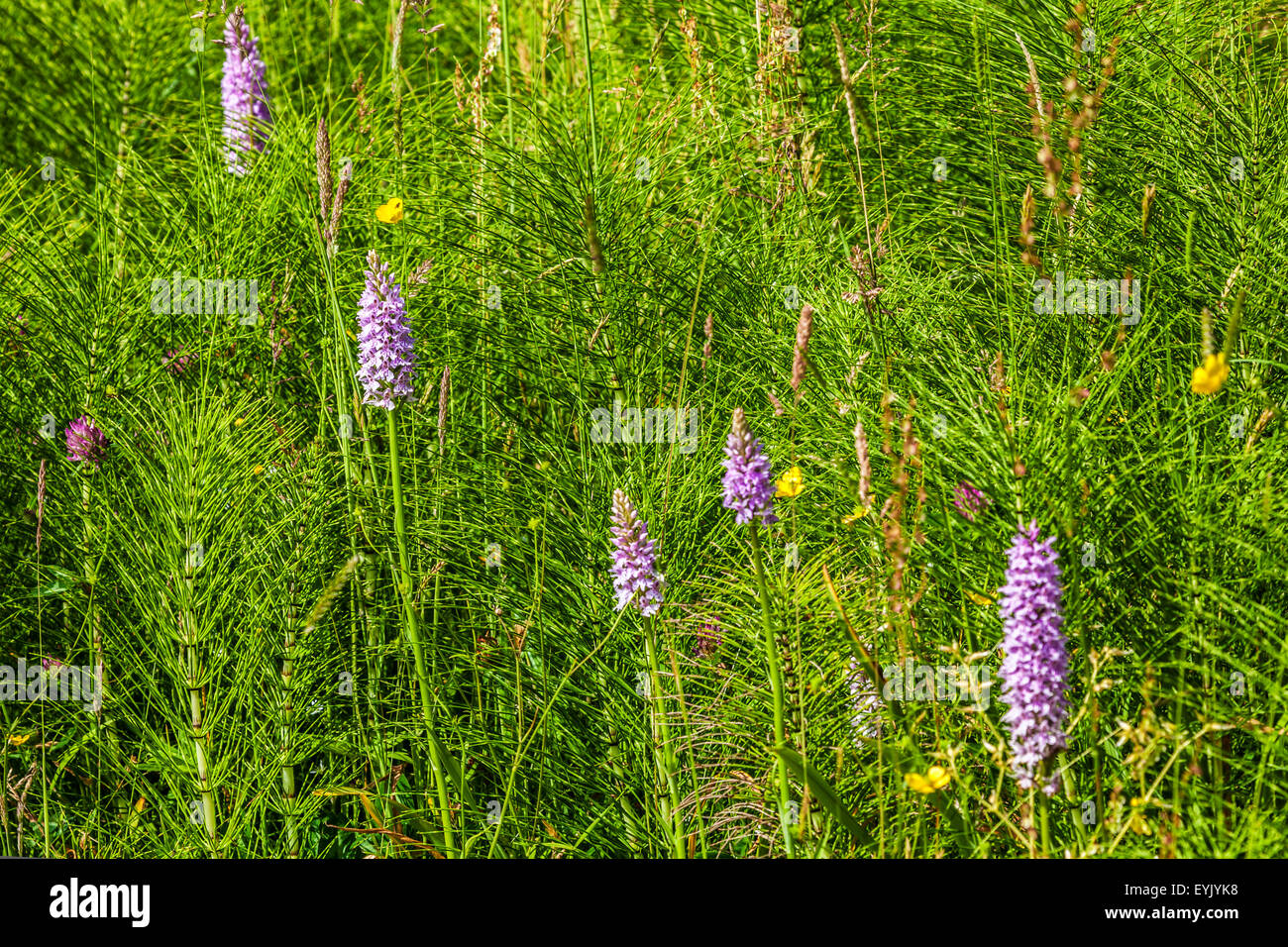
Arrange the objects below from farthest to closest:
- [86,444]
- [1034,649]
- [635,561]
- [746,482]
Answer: [86,444], [635,561], [746,482], [1034,649]

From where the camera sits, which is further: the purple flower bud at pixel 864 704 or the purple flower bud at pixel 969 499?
the purple flower bud at pixel 864 704

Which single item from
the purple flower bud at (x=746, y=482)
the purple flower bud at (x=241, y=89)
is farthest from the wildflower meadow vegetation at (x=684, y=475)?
the purple flower bud at (x=241, y=89)

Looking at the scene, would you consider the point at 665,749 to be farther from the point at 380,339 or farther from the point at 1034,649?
the point at 380,339

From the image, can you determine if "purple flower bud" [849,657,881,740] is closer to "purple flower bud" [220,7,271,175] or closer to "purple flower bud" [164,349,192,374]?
"purple flower bud" [164,349,192,374]

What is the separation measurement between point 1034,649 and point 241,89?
10.1 feet

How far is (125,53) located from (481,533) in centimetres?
329

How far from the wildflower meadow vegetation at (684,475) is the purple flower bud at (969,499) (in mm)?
17

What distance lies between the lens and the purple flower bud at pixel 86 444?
2.44 metres

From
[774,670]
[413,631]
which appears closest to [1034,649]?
[774,670]

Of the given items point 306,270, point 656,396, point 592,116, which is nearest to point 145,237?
point 306,270

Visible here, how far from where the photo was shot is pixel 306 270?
2.95 metres

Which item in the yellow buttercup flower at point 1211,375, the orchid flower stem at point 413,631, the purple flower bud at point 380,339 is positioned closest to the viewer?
the yellow buttercup flower at point 1211,375

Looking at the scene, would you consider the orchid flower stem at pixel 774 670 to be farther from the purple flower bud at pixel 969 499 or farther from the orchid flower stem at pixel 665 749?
the purple flower bud at pixel 969 499

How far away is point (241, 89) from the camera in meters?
3.61
